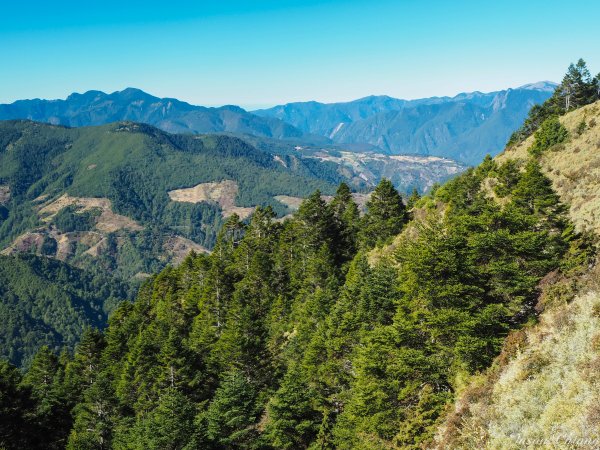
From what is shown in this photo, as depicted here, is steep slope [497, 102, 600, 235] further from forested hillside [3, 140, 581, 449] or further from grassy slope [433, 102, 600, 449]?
grassy slope [433, 102, 600, 449]

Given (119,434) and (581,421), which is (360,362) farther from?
(119,434)

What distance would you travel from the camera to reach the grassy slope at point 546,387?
45.8 ft

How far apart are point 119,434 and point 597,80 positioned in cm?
10795

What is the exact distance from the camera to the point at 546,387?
56.0 ft

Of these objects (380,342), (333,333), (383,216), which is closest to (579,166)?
(383,216)

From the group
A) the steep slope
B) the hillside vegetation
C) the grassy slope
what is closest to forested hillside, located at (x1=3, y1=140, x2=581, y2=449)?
the hillside vegetation

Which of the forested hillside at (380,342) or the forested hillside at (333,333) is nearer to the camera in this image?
the forested hillside at (380,342)

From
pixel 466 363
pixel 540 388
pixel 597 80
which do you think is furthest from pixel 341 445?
pixel 597 80

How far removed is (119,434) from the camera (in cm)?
4725

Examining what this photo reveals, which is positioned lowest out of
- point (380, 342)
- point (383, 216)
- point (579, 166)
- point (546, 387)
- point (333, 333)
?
point (333, 333)

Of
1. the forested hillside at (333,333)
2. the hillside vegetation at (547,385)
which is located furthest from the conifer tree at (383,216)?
the hillside vegetation at (547,385)

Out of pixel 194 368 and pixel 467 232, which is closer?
pixel 467 232

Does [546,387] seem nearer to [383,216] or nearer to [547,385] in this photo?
[547,385]

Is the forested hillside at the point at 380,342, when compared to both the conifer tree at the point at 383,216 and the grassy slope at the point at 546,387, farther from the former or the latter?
the conifer tree at the point at 383,216
